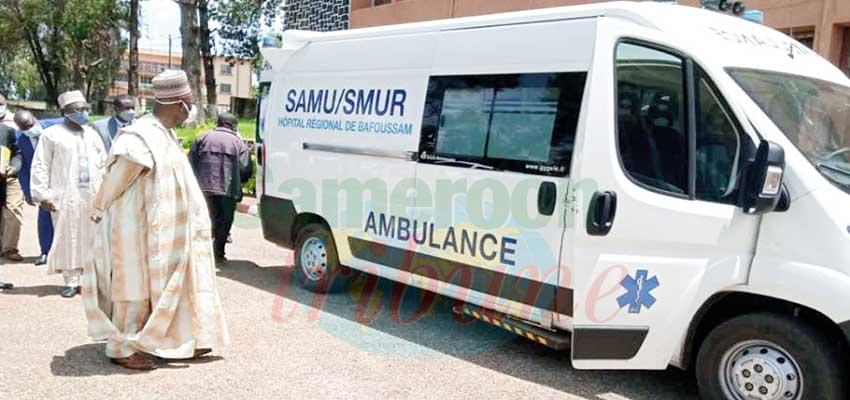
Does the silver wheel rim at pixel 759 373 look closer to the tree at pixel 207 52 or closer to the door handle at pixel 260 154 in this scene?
the door handle at pixel 260 154

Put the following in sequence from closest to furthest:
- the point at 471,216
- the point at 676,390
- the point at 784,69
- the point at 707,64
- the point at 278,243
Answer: the point at 707,64, the point at 784,69, the point at 676,390, the point at 471,216, the point at 278,243

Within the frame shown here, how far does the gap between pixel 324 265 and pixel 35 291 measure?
8.44ft

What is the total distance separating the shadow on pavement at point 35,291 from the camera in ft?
21.5

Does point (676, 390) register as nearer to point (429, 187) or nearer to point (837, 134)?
point (837, 134)

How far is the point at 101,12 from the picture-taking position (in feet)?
128

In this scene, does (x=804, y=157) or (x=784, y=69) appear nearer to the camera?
(x=804, y=157)

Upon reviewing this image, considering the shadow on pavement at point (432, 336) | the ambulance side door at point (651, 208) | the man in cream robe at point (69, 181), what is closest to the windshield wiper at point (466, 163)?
the ambulance side door at point (651, 208)

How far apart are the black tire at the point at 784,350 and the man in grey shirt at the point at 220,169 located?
5314 millimetres

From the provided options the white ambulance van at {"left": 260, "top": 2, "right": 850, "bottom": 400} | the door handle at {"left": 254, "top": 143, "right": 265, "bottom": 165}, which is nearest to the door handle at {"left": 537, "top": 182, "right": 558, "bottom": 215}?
the white ambulance van at {"left": 260, "top": 2, "right": 850, "bottom": 400}

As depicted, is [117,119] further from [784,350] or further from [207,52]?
[207,52]

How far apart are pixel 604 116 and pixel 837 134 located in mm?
1279

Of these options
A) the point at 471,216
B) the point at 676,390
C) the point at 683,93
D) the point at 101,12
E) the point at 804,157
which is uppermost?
the point at 101,12

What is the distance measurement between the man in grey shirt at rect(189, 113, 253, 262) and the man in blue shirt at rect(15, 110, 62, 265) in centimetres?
140

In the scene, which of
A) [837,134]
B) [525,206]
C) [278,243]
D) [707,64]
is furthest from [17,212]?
[837,134]
